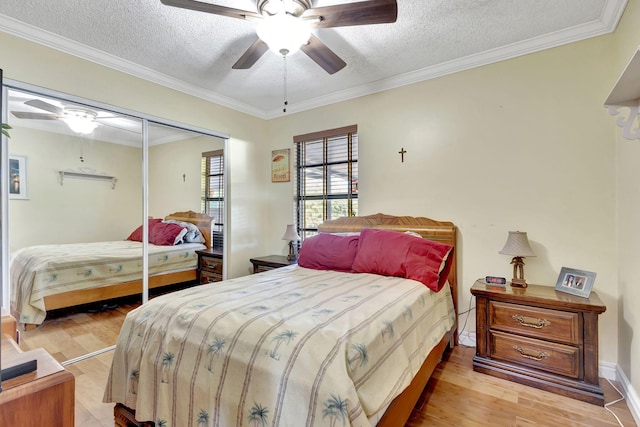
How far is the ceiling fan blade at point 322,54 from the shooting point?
2.06 meters

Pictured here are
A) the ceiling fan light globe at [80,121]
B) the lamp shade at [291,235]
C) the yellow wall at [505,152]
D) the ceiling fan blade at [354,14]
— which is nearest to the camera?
the ceiling fan blade at [354,14]

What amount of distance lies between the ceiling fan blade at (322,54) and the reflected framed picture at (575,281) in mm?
2194

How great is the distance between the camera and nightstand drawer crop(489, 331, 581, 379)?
2.02 m

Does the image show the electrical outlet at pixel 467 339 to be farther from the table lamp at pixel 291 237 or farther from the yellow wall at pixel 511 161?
the table lamp at pixel 291 237

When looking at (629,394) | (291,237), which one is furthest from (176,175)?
(629,394)

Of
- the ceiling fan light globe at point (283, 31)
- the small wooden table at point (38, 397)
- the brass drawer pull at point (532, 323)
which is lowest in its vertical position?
the brass drawer pull at point (532, 323)

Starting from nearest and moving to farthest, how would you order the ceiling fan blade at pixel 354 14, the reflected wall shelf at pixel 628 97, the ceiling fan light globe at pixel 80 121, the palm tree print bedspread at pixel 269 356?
1. the palm tree print bedspread at pixel 269 356
2. the reflected wall shelf at pixel 628 97
3. the ceiling fan blade at pixel 354 14
4. the ceiling fan light globe at pixel 80 121

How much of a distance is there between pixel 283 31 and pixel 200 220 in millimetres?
2300

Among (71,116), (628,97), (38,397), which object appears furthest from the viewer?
(71,116)

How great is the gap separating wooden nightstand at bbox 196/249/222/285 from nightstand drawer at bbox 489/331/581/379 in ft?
9.10

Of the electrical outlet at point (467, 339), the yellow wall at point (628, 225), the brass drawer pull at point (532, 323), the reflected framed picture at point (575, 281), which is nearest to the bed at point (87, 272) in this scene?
the electrical outlet at point (467, 339)

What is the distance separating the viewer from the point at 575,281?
2193mm

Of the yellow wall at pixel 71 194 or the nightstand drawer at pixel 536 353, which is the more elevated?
the yellow wall at pixel 71 194

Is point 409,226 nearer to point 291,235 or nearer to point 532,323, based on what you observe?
point 532,323
